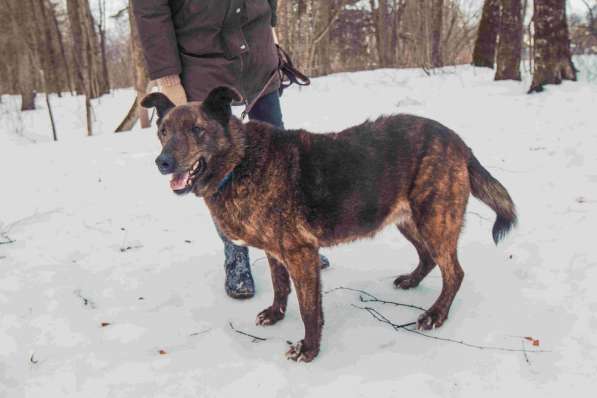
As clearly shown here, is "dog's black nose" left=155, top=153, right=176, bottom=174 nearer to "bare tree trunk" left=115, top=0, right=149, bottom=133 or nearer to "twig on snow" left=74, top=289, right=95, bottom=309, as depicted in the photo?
"twig on snow" left=74, top=289, right=95, bottom=309

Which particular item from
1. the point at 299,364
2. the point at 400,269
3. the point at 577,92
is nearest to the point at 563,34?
the point at 577,92

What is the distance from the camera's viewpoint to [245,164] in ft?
9.05

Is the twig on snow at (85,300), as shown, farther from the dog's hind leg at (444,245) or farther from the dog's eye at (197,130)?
the dog's hind leg at (444,245)

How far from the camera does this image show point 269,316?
310cm

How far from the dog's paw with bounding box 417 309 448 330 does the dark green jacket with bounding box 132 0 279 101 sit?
74.9 inches

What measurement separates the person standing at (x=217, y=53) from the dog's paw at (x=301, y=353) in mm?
789

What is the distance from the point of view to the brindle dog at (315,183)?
A: 2.67 m

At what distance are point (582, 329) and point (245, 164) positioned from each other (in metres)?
2.13

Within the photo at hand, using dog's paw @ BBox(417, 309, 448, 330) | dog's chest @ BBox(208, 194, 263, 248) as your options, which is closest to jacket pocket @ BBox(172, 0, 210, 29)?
dog's chest @ BBox(208, 194, 263, 248)

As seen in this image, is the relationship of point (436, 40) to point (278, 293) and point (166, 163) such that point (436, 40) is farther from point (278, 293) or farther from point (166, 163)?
point (166, 163)

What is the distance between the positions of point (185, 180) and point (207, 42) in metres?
1.03

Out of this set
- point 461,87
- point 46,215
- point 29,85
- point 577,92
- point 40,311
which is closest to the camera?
point 40,311

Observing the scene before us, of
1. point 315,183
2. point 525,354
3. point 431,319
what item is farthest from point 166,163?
point 525,354

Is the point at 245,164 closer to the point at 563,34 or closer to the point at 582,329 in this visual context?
the point at 582,329
